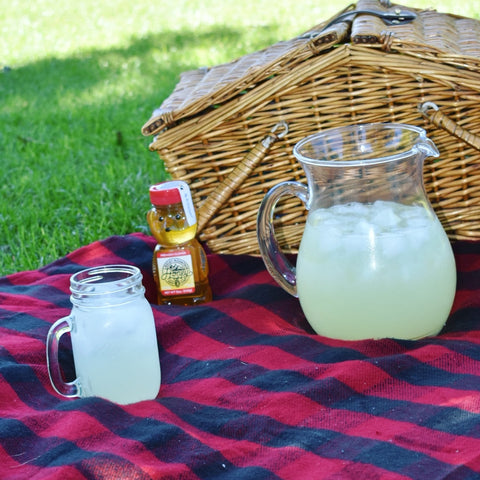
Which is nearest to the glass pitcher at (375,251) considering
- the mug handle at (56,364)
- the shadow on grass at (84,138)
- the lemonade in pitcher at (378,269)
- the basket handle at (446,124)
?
the lemonade in pitcher at (378,269)

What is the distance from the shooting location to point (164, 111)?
167 cm

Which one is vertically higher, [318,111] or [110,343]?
[318,111]

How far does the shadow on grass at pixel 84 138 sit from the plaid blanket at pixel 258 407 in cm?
82

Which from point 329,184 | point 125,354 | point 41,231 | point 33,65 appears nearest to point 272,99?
point 329,184

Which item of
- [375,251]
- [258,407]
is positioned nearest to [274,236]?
[375,251]

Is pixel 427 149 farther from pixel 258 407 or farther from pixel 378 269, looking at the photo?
pixel 258 407

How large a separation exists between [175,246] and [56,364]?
42cm

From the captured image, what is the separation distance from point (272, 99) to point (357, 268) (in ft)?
1.57

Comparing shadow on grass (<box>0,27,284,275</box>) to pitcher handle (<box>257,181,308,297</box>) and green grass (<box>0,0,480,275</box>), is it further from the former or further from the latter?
pitcher handle (<box>257,181,308,297</box>)

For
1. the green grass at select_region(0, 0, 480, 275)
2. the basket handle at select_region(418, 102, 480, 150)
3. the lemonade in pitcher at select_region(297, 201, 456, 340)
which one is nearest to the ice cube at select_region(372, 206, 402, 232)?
the lemonade in pitcher at select_region(297, 201, 456, 340)

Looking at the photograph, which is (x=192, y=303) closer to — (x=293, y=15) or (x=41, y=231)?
(x=41, y=231)

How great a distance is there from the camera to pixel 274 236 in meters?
1.43

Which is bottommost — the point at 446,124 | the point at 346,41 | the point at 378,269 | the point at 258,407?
the point at 258,407

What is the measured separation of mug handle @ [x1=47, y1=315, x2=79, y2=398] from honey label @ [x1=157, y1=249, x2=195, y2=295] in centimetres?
33
